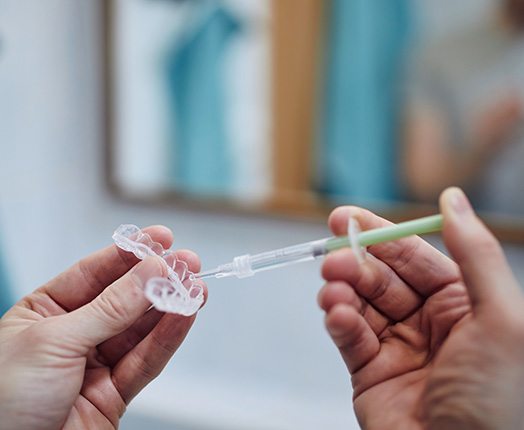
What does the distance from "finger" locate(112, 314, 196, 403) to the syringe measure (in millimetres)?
86

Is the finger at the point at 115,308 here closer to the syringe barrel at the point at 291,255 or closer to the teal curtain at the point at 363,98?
the syringe barrel at the point at 291,255

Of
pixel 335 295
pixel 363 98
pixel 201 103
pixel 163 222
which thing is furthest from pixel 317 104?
pixel 335 295

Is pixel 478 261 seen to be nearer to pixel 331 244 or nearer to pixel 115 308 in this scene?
pixel 331 244

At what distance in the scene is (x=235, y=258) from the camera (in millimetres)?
791

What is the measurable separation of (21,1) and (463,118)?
109cm

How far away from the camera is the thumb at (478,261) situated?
64 centimetres

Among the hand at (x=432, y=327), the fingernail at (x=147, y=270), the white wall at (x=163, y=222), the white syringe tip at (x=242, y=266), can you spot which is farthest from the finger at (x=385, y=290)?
the white wall at (x=163, y=222)

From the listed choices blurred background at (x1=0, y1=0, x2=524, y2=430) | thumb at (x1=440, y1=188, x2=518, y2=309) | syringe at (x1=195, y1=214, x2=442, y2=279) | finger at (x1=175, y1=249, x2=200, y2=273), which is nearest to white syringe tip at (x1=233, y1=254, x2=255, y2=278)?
syringe at (x1=195, y1=214, x2=442, y2=279)

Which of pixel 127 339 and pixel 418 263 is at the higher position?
pixel 418 263

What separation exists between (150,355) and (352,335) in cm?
28

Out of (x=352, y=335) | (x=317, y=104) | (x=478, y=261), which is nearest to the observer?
A: (x=478, y=261)

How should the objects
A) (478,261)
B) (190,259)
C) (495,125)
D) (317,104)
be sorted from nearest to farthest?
(478,261), (190,259), (495,125), (317,104)

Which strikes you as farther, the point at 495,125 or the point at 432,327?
the point at 495,125

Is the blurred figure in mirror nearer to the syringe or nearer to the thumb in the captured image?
the syringe
